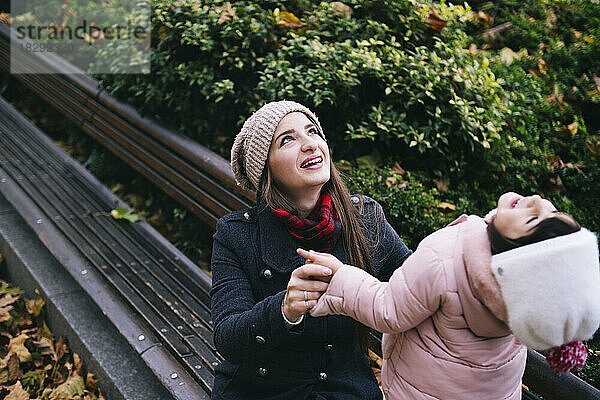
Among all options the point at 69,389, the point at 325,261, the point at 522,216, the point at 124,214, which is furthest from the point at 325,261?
the point at 124,214

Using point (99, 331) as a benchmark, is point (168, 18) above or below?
above

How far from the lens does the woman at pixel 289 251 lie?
2.10 metres

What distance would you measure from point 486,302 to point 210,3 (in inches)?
152

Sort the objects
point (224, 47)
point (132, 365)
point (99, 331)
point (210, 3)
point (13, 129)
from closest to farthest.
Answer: point (132, 365)
point (99, 331)
point (224, 47)
point (210, 3)
point (13, 129)

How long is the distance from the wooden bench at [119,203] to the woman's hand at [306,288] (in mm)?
925

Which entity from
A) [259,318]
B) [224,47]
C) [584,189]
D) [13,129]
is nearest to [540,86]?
[584,189]

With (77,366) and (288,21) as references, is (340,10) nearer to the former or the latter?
(288,21)

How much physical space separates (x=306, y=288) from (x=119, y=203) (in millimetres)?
3554

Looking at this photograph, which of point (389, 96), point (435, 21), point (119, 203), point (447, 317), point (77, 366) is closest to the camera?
point (447, 317)

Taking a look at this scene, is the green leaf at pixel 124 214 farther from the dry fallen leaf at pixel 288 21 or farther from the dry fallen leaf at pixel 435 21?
the dry fallen leaf at pixel 435 21

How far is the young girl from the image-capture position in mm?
1279

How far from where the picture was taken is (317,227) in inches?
82.6

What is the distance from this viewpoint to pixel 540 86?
4781mm

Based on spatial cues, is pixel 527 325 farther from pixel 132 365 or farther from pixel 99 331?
pixel 99 331
